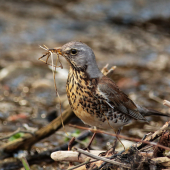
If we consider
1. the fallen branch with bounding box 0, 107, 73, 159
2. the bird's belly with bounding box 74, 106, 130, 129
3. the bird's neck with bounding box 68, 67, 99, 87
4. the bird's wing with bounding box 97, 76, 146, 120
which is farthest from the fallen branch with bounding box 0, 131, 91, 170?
the bird's neck with bounding box 68, 67, 99, 87

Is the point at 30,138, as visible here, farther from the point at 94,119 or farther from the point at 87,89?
the point at 87,89

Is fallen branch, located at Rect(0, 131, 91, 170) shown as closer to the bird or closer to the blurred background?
the blurred background

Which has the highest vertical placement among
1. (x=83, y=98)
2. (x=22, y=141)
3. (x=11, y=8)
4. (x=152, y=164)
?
(x=11, y=8)

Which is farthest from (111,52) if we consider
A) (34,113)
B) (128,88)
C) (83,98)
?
(83,98)

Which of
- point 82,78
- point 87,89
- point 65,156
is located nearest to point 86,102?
point 87,89

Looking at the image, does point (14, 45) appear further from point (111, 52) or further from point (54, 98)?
point (54, 98)

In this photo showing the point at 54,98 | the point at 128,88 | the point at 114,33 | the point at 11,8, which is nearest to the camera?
the point at 54,98

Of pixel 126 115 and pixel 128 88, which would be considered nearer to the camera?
pixel 126 115

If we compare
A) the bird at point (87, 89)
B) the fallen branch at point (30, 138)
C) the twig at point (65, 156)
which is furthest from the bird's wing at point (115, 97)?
the fallen branch at point (30, 138)
